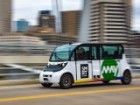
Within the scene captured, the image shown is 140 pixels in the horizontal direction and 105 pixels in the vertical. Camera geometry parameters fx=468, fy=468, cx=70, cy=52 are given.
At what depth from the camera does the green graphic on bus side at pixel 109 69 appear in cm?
1870

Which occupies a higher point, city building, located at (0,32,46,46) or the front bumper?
city building, located at (0,32,46,46)

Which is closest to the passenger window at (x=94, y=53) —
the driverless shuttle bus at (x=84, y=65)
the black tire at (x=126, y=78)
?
the driverless shuttle bus at (x=84, y=65)

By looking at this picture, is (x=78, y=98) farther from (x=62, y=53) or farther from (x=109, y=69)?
(x=109, y=69)

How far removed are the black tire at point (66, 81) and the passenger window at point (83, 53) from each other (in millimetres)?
869

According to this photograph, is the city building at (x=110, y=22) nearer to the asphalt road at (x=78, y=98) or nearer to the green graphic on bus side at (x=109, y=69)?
the green graphic on bus side at (x=109, y=69)

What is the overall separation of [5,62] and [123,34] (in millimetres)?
12232

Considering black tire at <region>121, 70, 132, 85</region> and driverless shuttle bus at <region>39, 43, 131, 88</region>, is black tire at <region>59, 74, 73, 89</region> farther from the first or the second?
black tire at <region>121, 70, 132, 85</region>

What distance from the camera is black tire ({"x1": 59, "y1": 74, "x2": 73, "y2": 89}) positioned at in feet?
55.7

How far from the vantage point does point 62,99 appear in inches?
519

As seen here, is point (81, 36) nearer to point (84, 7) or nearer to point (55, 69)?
point (84, 7)

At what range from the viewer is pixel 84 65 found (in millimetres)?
17828

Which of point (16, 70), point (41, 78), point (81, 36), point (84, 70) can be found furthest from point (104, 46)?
point (81, 36)

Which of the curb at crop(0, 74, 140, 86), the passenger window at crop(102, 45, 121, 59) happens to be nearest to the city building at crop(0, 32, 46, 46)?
the curb at crop(0, 74, 140, 86)

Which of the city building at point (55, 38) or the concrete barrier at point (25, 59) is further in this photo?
the city building at point (55, 38)
